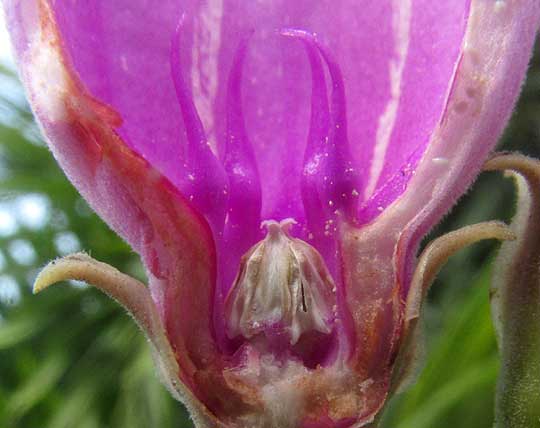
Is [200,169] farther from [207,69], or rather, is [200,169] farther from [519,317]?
[519,317]

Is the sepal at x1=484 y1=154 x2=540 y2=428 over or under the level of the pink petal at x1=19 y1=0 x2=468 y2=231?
under

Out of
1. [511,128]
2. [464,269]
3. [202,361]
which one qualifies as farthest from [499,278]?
[511,128]

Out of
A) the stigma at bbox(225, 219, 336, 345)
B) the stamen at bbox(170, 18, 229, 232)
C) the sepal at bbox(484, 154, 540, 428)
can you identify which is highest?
the stamen at bbox(170, 18, 229, 232)

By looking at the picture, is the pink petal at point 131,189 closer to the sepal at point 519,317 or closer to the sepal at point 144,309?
the sepal at point 144,309

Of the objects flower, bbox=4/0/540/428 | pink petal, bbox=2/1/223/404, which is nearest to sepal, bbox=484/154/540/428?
flower, bbox=4/0/540/428

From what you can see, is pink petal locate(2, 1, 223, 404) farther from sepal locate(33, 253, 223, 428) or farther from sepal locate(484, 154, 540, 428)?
sepal locate(484, 154, 540, 428)

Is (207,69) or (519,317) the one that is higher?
(207,69)

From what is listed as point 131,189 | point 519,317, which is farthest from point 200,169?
point 519,317

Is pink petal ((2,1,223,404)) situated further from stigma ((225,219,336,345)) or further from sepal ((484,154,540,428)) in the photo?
sepal ((484,154,540,428))
